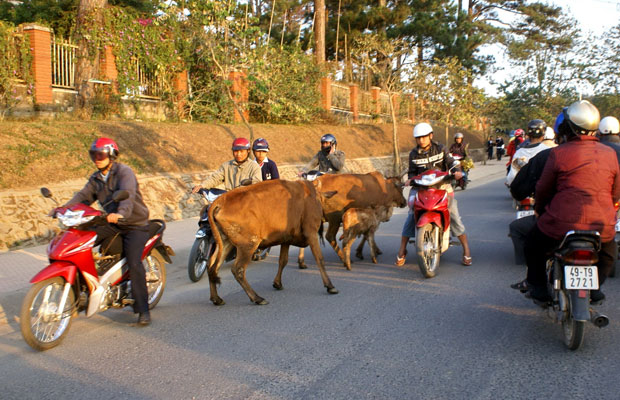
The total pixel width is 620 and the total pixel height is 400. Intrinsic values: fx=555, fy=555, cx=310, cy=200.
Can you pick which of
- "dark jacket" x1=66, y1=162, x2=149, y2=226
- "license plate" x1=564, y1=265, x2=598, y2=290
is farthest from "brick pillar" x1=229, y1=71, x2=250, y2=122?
"license plate" x1=564, y1=265, x2=598, y2=290

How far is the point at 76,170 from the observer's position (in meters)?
11.6

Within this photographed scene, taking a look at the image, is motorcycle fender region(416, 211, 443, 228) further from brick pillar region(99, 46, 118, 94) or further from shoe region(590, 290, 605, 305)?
brick pillar region(99, 46, 118, 94)

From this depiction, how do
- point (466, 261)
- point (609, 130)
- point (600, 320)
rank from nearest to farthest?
point (600, 320), point (466, 261), point (609, 130)

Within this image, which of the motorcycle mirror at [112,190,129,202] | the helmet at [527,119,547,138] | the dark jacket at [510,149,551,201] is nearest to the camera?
the dark jacket at [510,149,551,201]

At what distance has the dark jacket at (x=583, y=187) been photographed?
175 inches

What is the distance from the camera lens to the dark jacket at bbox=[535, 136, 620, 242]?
4.45 m

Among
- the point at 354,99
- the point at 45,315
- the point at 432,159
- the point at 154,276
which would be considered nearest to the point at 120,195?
the point at 45,315

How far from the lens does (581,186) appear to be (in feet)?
14.6

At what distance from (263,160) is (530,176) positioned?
468cm

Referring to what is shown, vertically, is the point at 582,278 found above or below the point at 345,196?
below

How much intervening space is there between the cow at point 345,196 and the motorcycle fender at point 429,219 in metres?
1.22

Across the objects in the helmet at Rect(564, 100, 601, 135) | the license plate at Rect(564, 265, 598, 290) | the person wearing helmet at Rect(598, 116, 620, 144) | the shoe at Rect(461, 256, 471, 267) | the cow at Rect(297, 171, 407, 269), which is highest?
the person wearing helmet at Rect(598, 116, 620, 144)

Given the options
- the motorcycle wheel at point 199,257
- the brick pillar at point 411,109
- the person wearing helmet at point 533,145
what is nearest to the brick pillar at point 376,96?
Result: the brick pillar at point 411,109

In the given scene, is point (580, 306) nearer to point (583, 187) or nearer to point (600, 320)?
point (600, 320)
